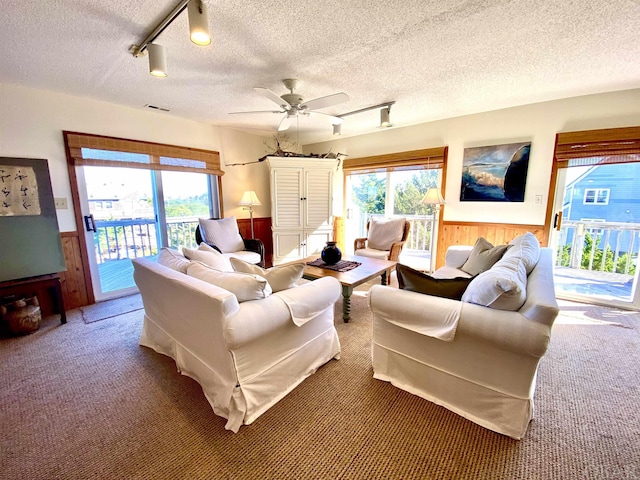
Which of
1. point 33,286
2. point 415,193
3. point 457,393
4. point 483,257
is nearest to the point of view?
point 457,393

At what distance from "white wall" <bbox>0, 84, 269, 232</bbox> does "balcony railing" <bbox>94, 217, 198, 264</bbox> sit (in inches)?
22.0

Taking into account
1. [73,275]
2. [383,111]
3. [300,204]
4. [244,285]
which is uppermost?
[383,111]

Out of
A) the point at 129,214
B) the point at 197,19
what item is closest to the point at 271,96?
the point at 197,19

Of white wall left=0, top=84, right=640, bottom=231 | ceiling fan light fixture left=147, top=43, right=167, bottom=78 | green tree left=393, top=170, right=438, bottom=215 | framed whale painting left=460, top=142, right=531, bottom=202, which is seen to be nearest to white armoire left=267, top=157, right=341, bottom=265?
white wall left=0, top=84, right=640, bottom=231

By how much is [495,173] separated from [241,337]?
3.72 meters

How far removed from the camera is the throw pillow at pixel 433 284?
5.07ft

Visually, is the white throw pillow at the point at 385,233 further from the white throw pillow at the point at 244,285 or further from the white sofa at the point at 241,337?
the white throw pillow at the point at 244,285

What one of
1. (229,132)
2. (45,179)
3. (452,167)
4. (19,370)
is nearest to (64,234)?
(45,179)

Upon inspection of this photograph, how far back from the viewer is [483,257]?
2.40 m

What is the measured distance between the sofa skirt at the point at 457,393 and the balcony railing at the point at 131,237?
10.9 feet

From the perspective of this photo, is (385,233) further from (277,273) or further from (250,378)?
(250,378)

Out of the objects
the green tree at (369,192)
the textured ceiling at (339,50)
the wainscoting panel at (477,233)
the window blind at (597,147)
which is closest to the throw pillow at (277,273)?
the textured ceiling at (339,50)

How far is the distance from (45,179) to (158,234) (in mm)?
1313

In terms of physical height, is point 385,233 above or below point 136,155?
below
